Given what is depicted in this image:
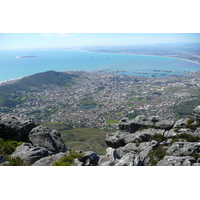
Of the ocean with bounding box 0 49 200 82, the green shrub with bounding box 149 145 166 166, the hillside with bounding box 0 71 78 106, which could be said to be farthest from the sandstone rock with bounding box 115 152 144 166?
the ocean with bounding box 0 49 200 82

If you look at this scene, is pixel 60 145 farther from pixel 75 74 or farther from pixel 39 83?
pixel 75 74

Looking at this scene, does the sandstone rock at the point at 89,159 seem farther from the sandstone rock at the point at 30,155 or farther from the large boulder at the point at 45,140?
the large boulder at the point at 45,140

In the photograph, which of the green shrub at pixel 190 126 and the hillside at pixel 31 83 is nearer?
the green shrub at pixel 190 126

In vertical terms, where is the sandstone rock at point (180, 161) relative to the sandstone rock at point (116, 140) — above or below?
above

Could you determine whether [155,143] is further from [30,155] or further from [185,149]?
[30,155]

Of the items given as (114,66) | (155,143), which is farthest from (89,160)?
(114,66)

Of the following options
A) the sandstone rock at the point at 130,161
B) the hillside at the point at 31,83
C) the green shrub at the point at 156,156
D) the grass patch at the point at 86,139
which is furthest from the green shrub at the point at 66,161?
the hillside at the point at 31,83

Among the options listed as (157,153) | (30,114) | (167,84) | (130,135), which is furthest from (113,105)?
(157,153)

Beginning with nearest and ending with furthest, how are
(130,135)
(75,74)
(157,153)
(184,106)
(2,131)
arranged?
(157,153) < (2,131) < (130,135) < (184,106) < (75,74)
